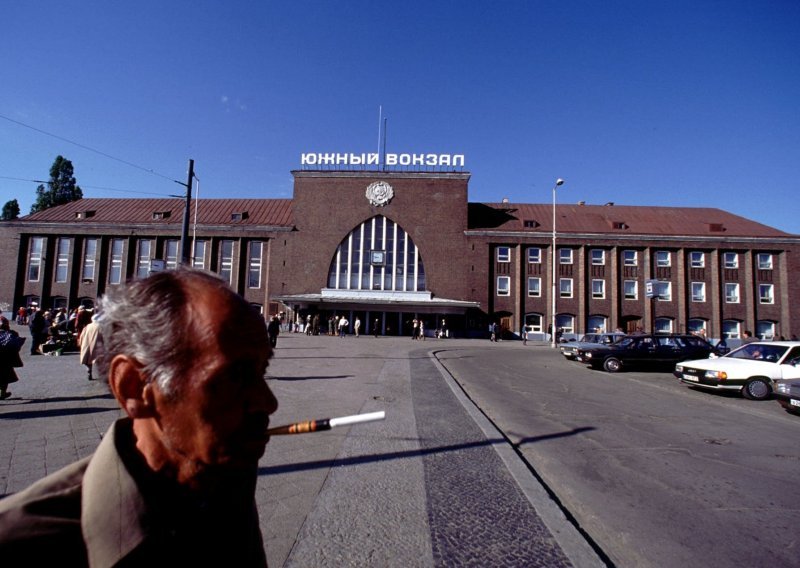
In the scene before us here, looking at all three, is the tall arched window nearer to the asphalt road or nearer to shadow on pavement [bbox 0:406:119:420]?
the asphalt road

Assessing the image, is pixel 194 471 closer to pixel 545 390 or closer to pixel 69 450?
pixel 69 450

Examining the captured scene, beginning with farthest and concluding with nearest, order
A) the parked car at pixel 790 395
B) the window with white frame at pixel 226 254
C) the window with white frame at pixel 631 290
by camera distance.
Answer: the window with white frame at pixel 226 254 < the window with white frame at pixel 631 290 < the parked car at pixel 790 395

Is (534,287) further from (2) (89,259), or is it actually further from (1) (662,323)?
(2) (89,259)

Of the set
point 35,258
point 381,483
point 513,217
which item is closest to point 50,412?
point 381,483

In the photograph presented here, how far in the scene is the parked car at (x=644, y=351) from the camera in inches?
677

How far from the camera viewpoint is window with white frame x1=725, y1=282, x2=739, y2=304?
131 ft

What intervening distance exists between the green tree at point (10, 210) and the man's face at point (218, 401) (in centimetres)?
7007

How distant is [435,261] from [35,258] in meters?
40.7

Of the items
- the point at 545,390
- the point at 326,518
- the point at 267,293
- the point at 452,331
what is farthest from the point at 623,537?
the point at 267,293

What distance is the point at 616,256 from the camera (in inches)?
1597

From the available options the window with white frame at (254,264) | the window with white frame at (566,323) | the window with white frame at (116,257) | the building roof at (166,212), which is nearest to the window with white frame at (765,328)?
the window with white frame at (566,323)

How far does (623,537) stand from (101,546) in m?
3.93

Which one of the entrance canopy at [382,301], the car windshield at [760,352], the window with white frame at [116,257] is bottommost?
the car windshield at [760,352]

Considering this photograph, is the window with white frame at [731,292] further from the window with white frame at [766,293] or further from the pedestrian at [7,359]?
the pedestrian at [7,359]
